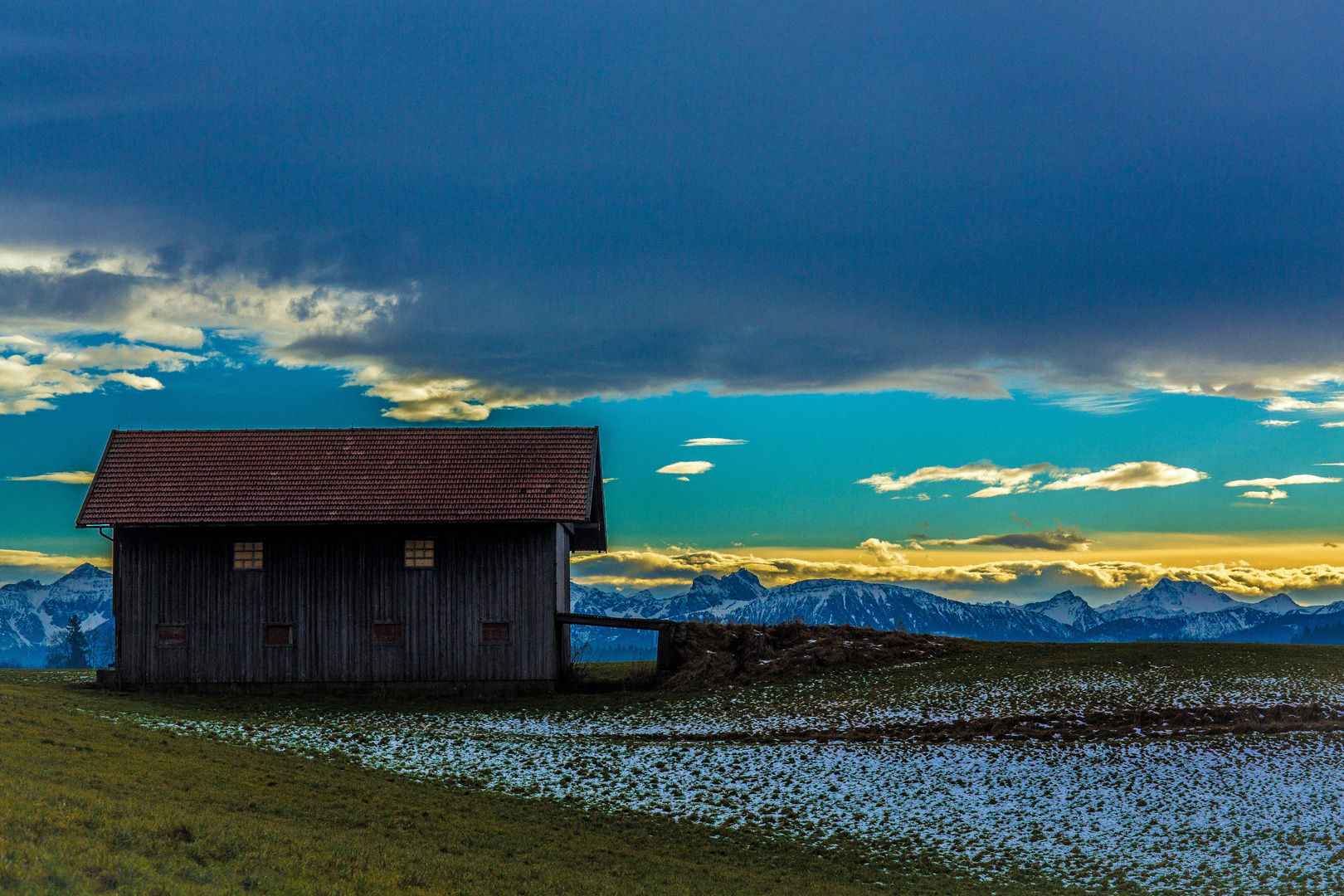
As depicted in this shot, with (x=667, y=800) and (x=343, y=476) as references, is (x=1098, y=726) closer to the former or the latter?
(x=667, y=800)

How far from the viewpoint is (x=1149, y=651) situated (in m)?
39.4

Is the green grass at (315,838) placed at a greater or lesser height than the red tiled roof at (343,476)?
lesser

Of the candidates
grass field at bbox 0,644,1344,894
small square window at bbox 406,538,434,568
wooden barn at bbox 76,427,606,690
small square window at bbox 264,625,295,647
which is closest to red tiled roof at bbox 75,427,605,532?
wooden barn at bbox 76,427,606,690

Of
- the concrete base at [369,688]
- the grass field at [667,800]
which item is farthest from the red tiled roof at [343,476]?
the grass field at [667,800]

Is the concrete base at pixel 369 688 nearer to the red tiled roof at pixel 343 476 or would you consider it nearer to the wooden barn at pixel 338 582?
the wooden barn at pixel 338 582

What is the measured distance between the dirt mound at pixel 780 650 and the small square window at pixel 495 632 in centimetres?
653

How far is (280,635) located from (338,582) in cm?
308

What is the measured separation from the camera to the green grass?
1281 cm

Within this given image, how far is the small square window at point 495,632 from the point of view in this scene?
39.1 m

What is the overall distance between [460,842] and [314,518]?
23.6 metres

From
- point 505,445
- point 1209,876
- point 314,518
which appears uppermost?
point 505,445

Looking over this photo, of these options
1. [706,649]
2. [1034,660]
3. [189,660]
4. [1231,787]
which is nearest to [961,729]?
[1231,787]

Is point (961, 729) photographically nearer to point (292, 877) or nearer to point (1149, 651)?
point (1149, 651)

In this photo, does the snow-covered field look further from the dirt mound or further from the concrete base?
the dirt mound
